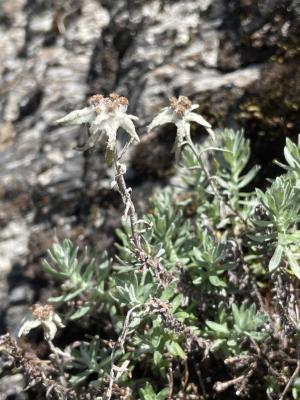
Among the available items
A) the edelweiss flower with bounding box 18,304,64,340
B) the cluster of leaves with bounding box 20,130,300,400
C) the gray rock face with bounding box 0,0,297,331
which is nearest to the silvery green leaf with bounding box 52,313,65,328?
the edelweiss flower with bounding box 18,304,64,340

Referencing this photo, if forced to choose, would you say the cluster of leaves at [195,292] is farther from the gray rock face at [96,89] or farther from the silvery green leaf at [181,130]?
the gray rock face at [96,89]

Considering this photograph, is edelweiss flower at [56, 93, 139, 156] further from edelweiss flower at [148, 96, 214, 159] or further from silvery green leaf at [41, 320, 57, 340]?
silvery green leaf at [41, 320, 57, 340]

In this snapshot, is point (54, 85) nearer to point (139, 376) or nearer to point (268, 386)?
point (139, 376)

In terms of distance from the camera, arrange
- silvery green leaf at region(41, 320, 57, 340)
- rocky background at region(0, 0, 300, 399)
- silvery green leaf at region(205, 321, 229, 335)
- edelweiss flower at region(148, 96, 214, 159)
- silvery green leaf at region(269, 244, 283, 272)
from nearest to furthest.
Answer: silvery green leaf at region(269, 244, 283, 272), edelweiss flower at region(148, 96, 214, 159), silvery green leaf at region(205, 321, 229, 335), silvery green leaf at region(41, 320, 57, 340), rocky background at region(0, 0, 300, 399)

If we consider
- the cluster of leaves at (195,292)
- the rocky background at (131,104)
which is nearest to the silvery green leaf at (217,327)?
the cluster of leaves at (195,292)

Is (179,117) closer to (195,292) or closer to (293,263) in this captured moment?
(293,263)
